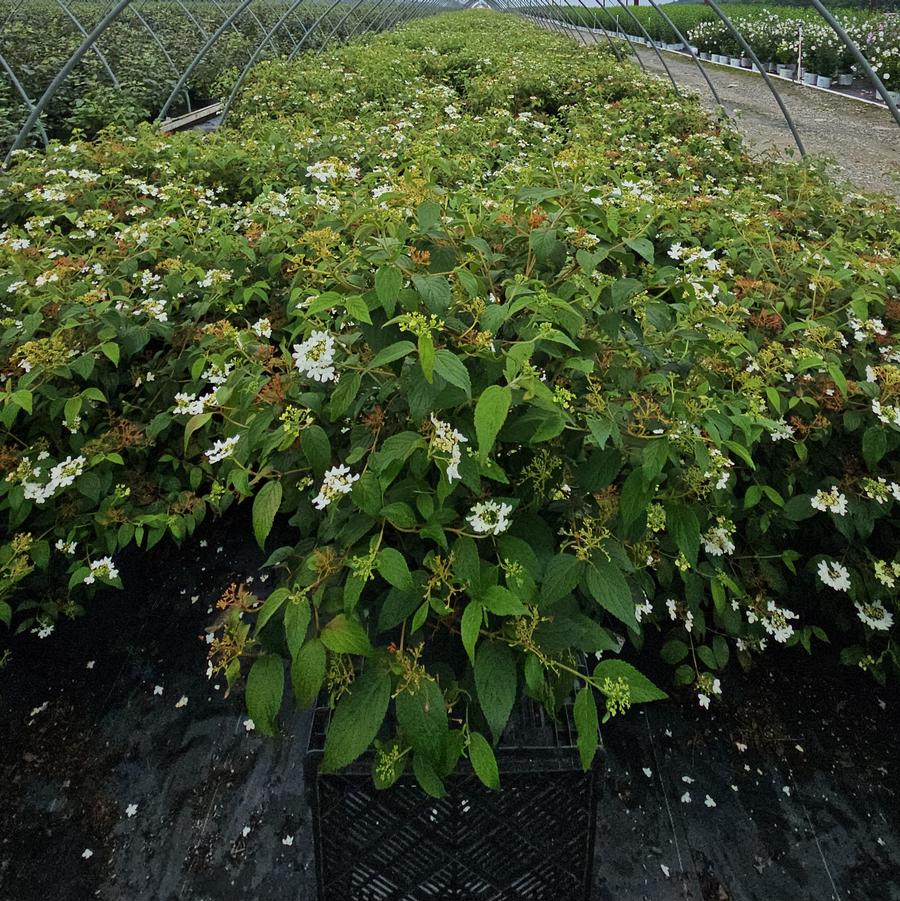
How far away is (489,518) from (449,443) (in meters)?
0.14

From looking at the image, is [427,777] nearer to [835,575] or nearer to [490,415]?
[490,415]

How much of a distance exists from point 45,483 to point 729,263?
2.23 meters

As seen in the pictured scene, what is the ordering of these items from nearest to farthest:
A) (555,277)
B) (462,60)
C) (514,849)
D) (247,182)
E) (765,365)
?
(514,849), (555,277), (765,365), (247,182), (462,60)

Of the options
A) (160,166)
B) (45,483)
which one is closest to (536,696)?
(45,483)

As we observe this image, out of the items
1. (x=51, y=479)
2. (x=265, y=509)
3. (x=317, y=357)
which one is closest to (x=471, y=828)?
(x=265, y=509)

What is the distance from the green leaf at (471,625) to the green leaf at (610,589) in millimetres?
176

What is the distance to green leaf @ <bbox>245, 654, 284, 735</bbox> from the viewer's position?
0.79m

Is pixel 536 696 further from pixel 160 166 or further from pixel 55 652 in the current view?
pixel 160 166

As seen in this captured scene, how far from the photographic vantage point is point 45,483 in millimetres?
1556

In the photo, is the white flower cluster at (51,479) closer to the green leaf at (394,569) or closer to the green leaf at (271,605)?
the green leaf at (271,605)

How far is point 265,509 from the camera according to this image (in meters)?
0.96

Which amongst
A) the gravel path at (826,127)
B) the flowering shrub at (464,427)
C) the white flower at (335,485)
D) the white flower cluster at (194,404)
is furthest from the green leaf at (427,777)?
the gravel path at (826,127)

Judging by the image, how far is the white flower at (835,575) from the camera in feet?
4.98

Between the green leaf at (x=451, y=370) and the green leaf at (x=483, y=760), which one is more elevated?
the green leaf at (x=451, y=370)
